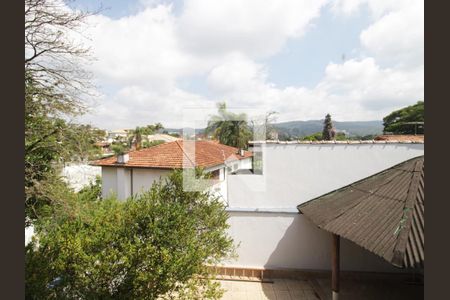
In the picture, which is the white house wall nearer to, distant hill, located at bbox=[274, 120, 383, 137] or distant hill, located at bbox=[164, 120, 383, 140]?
distant hill, located at bbox=[164, 120, 383, 140]

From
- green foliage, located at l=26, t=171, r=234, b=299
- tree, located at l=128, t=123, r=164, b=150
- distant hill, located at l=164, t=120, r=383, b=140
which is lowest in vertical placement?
green foliage, located at l=26, t=171, r=234, b=299

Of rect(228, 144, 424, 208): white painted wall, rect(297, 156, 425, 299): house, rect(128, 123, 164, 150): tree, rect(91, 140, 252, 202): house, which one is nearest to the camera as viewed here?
rect(297, 156, 425, 299): house

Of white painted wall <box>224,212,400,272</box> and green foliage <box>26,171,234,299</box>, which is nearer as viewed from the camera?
green foliage <box>26,171,234,299</box>

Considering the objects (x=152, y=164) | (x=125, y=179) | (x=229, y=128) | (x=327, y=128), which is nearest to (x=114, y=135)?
(x=125, y=179)

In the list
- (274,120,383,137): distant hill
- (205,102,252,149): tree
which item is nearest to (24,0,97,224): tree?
(205,102,252,149): tree

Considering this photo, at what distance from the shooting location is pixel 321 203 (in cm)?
852

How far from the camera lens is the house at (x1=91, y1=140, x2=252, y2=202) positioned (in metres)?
12.9

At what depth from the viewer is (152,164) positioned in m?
15.0

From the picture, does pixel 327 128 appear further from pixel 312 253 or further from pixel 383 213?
pixel 383 213

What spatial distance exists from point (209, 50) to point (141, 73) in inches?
139

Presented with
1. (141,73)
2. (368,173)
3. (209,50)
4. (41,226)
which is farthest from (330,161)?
(41,226)

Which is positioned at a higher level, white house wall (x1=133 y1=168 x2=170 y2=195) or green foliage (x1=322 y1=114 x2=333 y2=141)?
green foliage (x1=322 y1=114 x2=333 y2=141)

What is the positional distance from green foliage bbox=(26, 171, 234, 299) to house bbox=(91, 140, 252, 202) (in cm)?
642

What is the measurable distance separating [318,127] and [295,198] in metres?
3.87
